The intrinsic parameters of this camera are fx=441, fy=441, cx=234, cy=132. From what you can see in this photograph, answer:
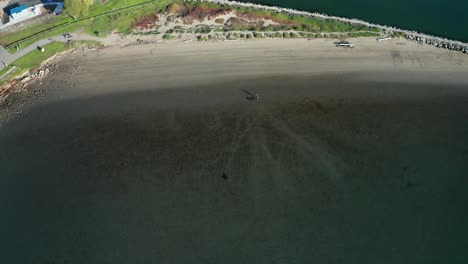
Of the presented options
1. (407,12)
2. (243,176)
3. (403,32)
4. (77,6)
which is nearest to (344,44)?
(403,32)

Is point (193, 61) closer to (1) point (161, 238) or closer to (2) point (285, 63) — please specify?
(2) point (285, 63)

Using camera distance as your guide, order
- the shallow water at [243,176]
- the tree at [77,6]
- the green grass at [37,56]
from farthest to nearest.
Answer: the tree at [77,6], the green grass at [37,56], the shallow water at [243,176]

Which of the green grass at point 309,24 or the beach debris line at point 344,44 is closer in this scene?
the beach debris line at point 344,44

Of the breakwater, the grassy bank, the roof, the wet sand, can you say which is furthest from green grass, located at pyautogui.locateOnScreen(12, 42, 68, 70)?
the breakwater

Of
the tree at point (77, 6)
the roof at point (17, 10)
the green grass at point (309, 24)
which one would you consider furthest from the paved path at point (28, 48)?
the green grass at point (309, 24)

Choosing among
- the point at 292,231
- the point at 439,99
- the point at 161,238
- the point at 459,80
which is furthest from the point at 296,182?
the point at 459,80

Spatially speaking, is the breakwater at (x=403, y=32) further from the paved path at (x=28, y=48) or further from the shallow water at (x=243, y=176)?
the paved path at (x=28, y=48)

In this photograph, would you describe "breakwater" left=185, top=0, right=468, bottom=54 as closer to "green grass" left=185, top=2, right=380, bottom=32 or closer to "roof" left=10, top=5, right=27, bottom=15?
"green grass" left=185, top=2, right=380, bottom=32

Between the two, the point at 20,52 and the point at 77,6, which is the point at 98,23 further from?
the point at 20,52
